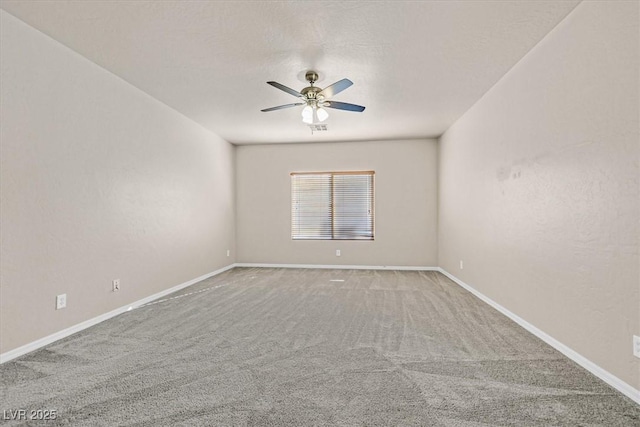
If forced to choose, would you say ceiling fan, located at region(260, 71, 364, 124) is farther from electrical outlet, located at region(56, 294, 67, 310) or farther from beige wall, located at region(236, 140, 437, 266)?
beige wall, located at region(236, 140, 437, 266)

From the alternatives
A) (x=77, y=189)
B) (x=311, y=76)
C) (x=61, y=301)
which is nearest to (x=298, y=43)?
(x=311, y=76)

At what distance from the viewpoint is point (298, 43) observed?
2.77m

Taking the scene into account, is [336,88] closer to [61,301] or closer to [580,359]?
[580,359]

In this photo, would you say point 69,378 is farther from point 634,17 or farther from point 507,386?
point 634,17

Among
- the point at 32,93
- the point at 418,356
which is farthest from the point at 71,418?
the point at 32,93

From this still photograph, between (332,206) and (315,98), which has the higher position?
(315,98)

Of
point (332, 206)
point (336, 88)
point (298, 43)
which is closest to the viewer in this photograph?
point (298, 43)

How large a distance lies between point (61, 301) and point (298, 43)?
307 centimetres

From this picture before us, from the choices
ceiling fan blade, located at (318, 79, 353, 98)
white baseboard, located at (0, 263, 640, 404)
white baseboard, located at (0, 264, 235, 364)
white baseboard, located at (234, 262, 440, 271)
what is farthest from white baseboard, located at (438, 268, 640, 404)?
white baseboard, located at (0, 264, 235, 364)

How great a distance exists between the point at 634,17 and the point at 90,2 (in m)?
3.46

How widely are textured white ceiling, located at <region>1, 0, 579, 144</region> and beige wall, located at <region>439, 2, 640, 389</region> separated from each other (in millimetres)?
364

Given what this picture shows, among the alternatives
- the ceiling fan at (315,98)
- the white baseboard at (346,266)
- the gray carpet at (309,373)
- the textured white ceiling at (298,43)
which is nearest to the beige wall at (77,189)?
the textured white ceiling at (298,43)

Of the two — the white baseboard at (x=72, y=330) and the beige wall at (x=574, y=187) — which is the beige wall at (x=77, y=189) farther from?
the beige wall at (x=574, y=187)

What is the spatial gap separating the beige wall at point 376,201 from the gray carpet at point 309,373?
9.31ft
